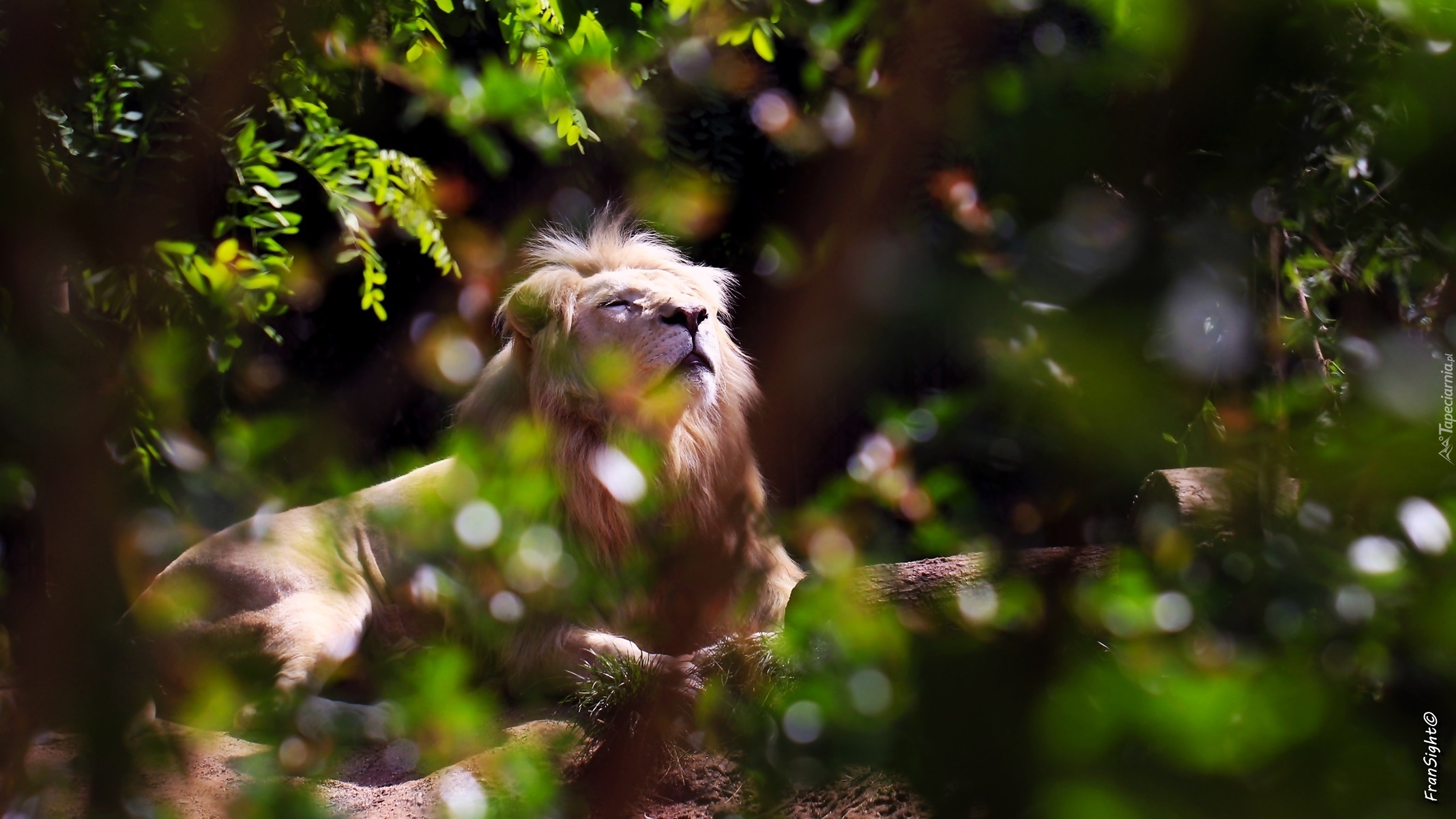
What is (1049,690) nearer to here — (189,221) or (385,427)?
(189,221)

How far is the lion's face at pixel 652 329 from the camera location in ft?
8.91

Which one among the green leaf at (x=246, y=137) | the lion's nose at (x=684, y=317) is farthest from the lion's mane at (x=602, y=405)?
the green leaf at (x=246, y=137)

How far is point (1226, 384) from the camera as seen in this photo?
66 cm

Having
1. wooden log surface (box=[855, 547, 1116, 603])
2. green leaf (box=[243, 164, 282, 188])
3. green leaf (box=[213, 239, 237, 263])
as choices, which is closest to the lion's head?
green leaf (box=[243, 164, 282, 188])

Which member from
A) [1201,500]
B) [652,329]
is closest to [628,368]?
[652,329]

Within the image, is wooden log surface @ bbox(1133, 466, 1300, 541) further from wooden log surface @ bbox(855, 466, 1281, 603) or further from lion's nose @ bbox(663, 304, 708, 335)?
lion's nose @ bbox(663, 304, 708, 335)

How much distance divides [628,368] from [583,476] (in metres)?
0.65

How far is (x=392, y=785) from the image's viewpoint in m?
1.61

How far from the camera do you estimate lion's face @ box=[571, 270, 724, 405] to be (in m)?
2.72

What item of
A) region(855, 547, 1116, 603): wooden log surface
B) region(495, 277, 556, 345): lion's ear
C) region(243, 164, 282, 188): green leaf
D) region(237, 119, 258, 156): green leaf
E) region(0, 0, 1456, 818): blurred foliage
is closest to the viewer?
region(0, 0, 1456, 818): blurred foliage

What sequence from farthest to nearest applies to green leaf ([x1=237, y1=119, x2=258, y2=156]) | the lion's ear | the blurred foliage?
the lion's ear < green leaf ([x1=237, y1=119, x2=258, y2=156]) < the blurred foliage

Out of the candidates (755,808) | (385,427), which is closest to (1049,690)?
(755,808)

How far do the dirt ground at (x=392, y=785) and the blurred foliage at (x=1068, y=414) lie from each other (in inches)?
2.8

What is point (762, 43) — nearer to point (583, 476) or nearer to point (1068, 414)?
point (1068, 414)
